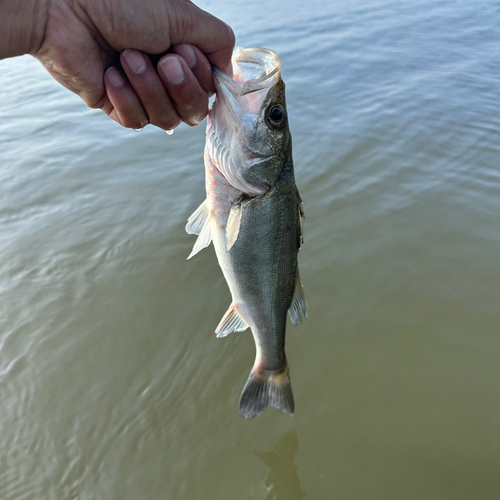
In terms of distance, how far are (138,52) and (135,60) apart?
35 millimetres

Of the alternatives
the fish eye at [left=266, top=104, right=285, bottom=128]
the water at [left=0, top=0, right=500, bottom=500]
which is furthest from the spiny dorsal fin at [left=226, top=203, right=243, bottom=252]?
the water at [left=0, top=0, right=500, bottom=500]

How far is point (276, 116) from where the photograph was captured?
6.42 ft

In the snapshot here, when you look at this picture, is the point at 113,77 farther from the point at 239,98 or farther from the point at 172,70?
the point at 239,98

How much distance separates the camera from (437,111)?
251 inches

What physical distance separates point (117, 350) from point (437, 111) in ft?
19.1

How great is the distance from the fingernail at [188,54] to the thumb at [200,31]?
1.1 inches

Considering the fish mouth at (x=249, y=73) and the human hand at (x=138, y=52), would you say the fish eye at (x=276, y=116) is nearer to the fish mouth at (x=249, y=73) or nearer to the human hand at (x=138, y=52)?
the fish mouth at (x=249, y=73)

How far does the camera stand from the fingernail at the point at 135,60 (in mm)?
1690

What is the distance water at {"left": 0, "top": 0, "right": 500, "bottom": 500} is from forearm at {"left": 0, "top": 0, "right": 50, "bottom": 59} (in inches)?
95.7

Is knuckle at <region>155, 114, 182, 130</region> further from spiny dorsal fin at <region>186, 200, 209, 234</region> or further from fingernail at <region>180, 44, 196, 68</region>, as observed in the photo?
spiny dorsal fin at <region>186, 200, 209, 234</region>

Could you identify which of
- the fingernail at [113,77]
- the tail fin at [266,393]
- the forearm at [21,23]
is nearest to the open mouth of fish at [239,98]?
the fingernail at [113,77]

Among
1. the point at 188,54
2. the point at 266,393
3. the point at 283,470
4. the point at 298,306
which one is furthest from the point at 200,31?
the point at 283,470

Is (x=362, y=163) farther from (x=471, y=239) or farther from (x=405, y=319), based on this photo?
(x=405, y=319)

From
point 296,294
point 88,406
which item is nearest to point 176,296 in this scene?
point 88,406
